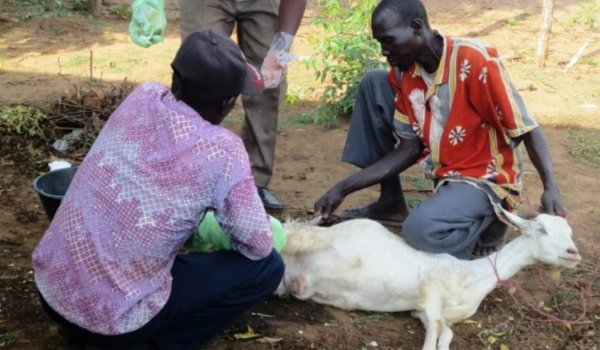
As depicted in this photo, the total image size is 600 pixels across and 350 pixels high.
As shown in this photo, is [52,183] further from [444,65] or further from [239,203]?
[444,65]

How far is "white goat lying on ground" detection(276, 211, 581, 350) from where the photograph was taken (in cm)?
303

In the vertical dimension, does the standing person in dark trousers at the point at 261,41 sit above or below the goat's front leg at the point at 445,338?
above

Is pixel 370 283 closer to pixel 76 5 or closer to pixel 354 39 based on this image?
pixel 354 39

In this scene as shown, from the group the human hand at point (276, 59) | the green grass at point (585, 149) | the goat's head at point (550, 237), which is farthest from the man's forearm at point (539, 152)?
the green grass at point (585, 149)

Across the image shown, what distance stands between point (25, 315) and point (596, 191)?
3476 mm

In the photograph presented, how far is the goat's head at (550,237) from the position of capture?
299 cm

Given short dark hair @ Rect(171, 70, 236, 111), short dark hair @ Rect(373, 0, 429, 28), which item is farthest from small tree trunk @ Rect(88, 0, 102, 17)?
short dark hair @ Rect(171, 70, 236, 111)

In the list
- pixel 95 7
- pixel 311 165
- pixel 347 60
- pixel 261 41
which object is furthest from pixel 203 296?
pixel 95 7

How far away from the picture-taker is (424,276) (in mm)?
3078

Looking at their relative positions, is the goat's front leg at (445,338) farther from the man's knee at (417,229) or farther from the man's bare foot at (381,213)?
the man's bare foot at (381,213)

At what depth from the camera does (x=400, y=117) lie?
11.7 feet

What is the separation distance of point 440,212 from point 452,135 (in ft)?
1.21

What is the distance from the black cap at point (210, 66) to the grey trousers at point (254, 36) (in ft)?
5.54

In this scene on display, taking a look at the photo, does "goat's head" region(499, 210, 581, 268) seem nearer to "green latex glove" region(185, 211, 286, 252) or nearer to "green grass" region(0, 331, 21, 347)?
"green latex glove" region(185, 211, 286, 252)
